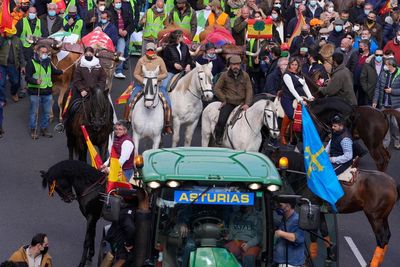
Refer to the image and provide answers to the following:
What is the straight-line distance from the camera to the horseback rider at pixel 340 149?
62.3ft

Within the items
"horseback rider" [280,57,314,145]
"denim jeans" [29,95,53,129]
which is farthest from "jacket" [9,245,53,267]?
"denim jeans" [29,95,53,129]

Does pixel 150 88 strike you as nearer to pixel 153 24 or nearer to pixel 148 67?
pixel 148 67

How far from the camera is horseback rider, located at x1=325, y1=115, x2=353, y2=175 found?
19000 millimetres

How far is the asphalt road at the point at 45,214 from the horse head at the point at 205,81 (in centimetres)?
187

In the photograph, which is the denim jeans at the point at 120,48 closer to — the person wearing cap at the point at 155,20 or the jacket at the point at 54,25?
the person wearing cap at the point at 155,20

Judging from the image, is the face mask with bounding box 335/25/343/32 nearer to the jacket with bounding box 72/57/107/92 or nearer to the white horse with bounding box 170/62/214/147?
the white horse with bounding box 170/62/214/147

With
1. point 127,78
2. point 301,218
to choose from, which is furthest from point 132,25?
point 301,218

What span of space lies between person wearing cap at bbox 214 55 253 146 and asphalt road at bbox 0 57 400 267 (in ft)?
8.08

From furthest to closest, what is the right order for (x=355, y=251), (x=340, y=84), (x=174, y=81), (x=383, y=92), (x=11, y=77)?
(x=11, y=77), (x=383, y=92), (x=340, y=84), (x=174, y=81), (x=355, y=251)

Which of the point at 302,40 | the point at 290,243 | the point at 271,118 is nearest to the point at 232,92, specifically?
the point at 271,118

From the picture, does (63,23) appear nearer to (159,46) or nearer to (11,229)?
(159,46)

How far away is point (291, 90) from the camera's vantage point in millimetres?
23953

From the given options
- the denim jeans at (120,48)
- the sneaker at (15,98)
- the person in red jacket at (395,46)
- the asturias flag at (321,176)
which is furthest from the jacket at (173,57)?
the asturias flag at (321,176)

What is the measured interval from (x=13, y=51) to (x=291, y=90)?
705 cm
